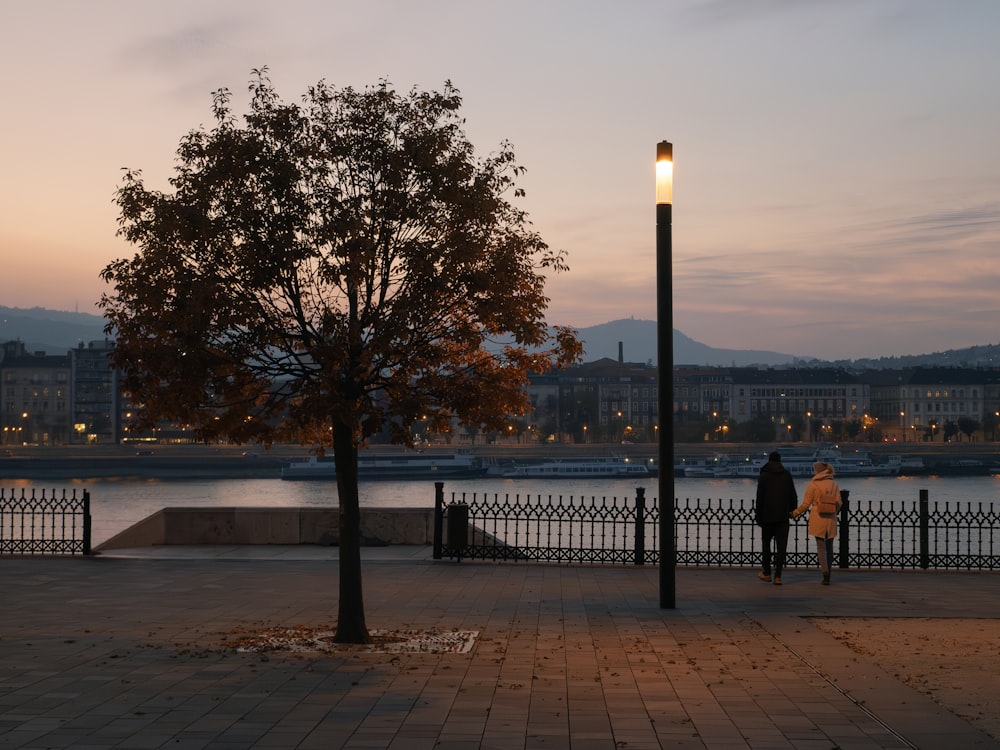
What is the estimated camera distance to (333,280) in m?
11.5

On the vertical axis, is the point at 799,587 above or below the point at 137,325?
below

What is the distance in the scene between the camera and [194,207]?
11461 mm

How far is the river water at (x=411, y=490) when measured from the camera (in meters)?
71.6

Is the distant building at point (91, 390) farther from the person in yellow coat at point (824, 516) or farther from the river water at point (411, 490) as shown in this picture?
the person in yellow coat at point (824, 516)

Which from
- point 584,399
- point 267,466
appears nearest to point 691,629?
point 267,466

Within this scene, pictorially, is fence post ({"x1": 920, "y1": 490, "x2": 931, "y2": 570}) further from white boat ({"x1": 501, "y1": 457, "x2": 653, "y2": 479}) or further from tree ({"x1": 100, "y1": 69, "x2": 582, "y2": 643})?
white boat ({"x1": 501, "y1": 457, "x2": 653, "y2": 479})

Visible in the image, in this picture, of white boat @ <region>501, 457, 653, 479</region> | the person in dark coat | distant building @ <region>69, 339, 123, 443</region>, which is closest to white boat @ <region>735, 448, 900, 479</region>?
white boat @ <region>501, 457, 653, 479</region>

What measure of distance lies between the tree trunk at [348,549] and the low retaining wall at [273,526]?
9.27m

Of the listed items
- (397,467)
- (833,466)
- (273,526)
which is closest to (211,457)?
(397,467)

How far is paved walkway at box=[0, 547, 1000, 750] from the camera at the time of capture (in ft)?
26.7

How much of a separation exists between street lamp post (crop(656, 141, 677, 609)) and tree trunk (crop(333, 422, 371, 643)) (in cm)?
393

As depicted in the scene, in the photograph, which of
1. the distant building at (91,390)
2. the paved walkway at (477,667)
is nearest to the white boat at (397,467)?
the paved walkway at (477,667)

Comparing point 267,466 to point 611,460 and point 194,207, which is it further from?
point 194,207

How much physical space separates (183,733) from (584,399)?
574ft
